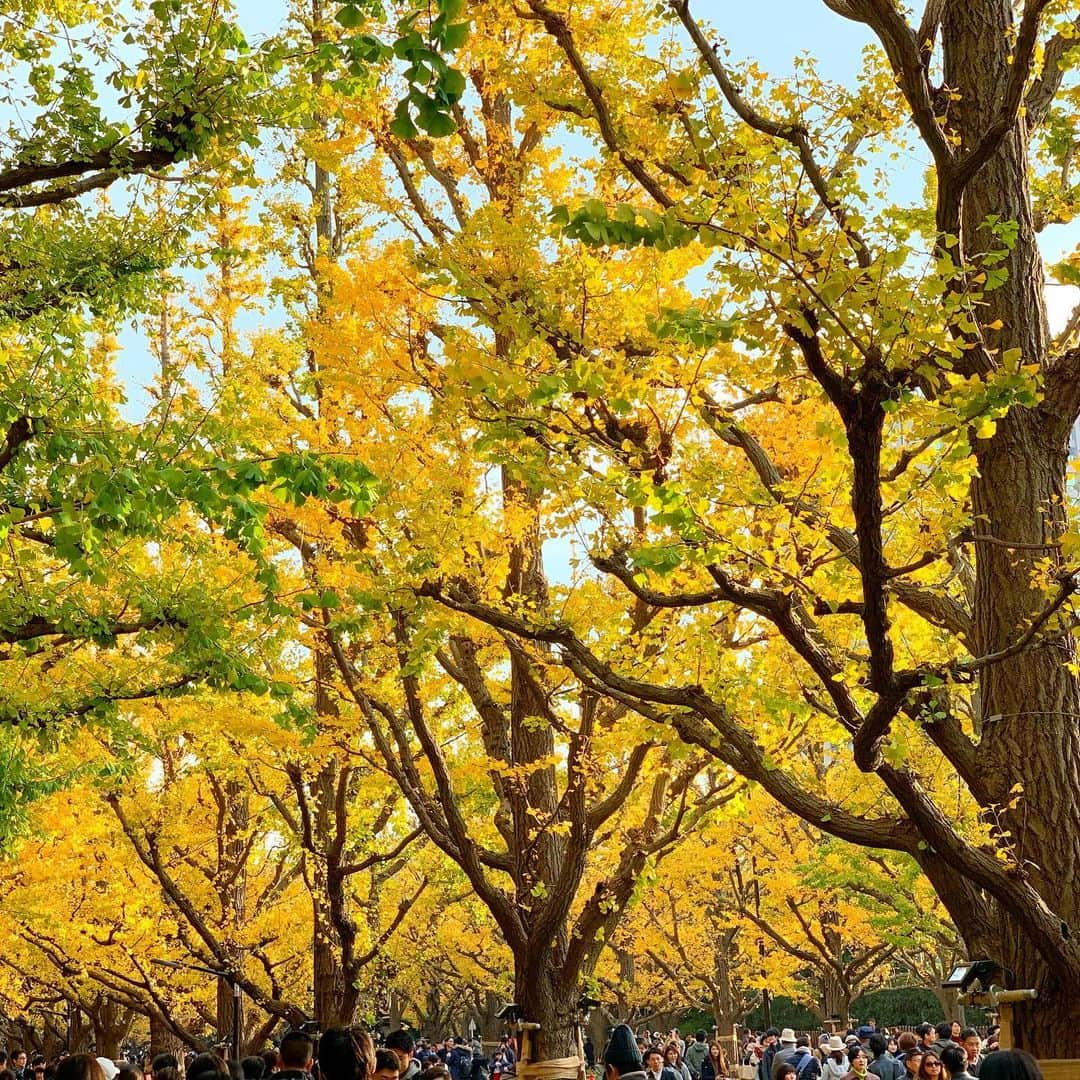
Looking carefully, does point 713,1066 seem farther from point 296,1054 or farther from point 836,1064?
point 296,1054

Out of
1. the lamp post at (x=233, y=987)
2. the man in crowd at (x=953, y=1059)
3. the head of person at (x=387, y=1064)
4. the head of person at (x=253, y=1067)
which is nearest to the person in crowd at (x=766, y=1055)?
the lamp post at (x=233, y=987)

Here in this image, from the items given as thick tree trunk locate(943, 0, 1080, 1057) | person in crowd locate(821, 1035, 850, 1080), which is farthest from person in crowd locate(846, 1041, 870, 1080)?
thick tree trunk locate(943, 0, 1080, 1057)

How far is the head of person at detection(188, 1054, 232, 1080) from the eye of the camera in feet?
20.2

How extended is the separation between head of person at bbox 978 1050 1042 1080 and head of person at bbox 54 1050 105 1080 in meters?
3.26

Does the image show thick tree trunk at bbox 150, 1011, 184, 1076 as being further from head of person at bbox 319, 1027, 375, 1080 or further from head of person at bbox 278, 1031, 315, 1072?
head of person at bbox 319, 1027, 375, 1080

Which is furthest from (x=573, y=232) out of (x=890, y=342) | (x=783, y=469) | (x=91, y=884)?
(x=91, y=884)

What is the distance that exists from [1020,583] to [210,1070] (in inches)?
201

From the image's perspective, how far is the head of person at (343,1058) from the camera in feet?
14.6

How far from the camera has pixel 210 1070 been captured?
21.5ft

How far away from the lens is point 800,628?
18.9ft

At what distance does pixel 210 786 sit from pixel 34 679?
26.5 ft

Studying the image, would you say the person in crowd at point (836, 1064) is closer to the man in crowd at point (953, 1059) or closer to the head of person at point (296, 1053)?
the man in crowd at point (953, 1059)

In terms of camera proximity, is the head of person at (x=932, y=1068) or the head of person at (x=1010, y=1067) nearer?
the head of person at (x=1010, y=1067)

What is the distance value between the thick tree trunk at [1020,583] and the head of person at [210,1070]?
399cm
